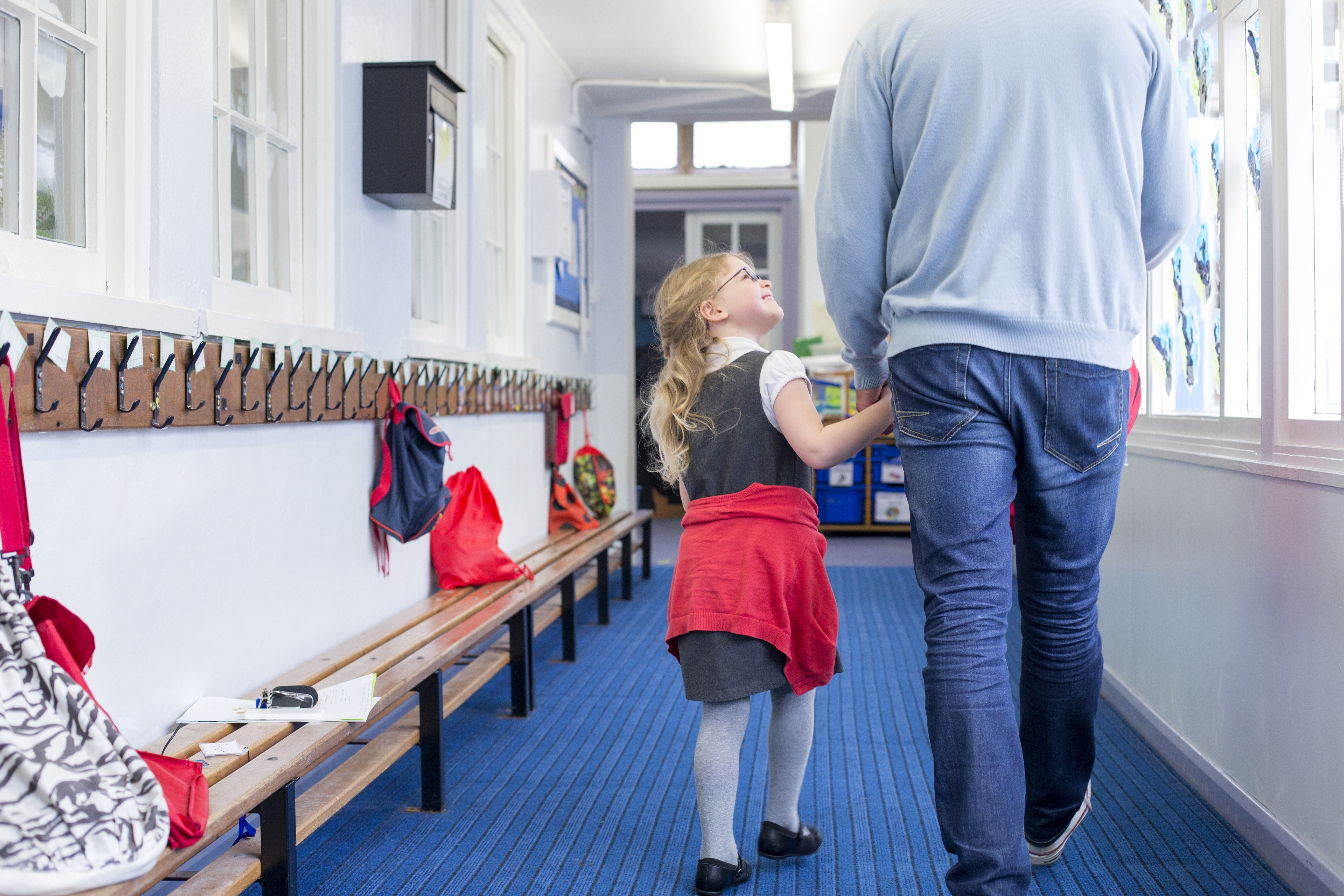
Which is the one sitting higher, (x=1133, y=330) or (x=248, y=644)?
(x=1133, y=330)

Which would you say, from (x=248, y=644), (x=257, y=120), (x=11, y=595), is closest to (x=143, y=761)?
(x=11, y=595)

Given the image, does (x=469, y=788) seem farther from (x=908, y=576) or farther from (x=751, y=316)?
(x=908, y=576)

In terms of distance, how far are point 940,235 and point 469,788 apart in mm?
1546

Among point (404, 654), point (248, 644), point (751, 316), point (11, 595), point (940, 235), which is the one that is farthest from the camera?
point (404, 654)

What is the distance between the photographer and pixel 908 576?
5.30 meters

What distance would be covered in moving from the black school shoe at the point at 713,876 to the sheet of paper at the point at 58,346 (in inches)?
46.9

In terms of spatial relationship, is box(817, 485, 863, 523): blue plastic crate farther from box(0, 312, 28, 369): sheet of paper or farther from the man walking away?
box(0, 312, 28, 369): sheet of paper

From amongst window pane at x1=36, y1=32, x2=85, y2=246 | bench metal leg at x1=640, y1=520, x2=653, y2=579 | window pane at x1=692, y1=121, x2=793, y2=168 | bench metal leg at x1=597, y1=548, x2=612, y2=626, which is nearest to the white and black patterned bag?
window pane at x1=36, y1=32, x2=85, y2=246

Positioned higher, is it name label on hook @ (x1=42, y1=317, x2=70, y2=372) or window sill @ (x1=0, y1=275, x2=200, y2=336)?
window sill @ (x1=0, y1=275, x2=200, y2=336)

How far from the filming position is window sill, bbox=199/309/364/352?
6.07ft

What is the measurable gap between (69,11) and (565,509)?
122 inches

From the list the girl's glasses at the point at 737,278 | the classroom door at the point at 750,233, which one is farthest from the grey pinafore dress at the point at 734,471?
the classroom door at the point at 750,233

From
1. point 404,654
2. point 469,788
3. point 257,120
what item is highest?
point 257,120

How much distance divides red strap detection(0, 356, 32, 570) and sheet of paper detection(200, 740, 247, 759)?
405 millimetres
